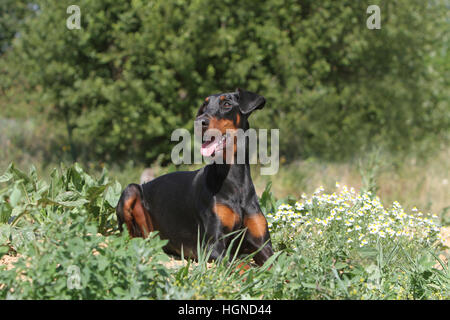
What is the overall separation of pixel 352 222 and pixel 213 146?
1.32 metres

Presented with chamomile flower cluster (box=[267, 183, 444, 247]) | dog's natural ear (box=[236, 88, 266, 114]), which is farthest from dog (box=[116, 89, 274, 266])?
chamomile flower cluster (box=[267, 183, 444, 247])

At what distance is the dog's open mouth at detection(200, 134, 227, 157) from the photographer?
3512mm

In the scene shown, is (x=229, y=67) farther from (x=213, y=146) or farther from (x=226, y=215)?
(x=226, y=215)

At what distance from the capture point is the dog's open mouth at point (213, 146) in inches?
138

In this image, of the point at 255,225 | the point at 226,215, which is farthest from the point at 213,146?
the point at 255,225

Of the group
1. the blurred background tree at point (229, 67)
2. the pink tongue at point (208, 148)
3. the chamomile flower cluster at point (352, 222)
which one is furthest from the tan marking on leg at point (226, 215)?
the blurred background tree at point (229, 67)

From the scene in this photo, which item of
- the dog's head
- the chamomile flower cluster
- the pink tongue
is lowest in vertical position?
the chamomile flower cluster

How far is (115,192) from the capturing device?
4.66 metres

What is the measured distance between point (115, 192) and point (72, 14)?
504 cm

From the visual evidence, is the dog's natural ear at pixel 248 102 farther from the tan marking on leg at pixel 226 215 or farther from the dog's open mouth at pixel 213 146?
the tan marking on leg at pixel 226 215

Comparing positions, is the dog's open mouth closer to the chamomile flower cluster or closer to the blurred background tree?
the chamomile flower cluster

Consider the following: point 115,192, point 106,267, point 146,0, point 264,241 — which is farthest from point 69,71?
point 106,267

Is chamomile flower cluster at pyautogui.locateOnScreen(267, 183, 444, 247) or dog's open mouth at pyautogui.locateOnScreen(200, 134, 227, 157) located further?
chamomile flower cluster at pyautogui.locateOnScreen(267, 183, 444, 247)

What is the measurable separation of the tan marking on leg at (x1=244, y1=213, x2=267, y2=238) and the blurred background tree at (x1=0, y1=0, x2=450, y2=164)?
5.08m
